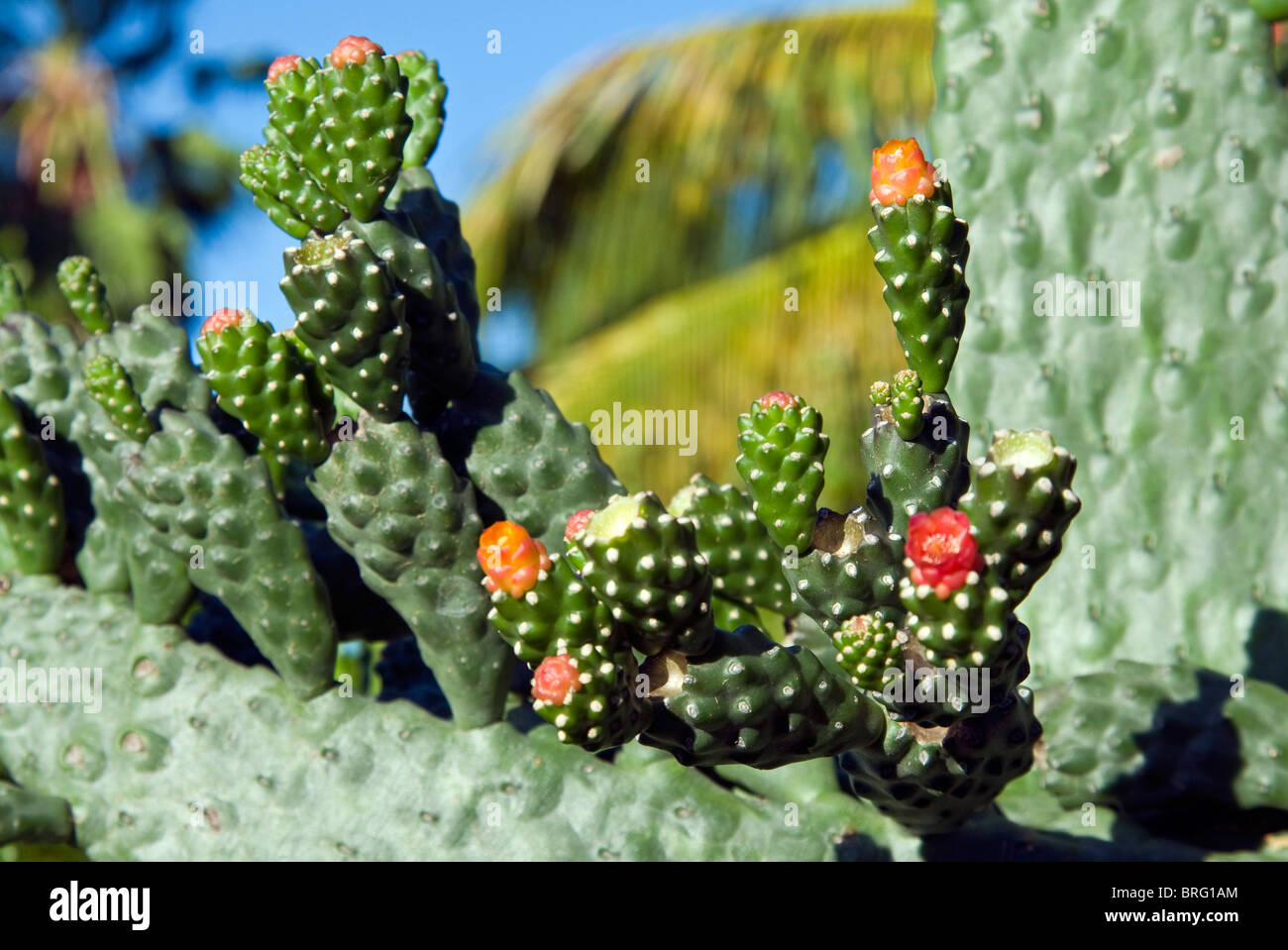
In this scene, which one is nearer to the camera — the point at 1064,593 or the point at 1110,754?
the point at 1110,754

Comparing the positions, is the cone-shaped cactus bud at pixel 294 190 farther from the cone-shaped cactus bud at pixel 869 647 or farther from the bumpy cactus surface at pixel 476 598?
the cone-shaped cactus bud at pixel 869 647

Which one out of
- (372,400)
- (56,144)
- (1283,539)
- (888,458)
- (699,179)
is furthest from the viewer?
(56,144)

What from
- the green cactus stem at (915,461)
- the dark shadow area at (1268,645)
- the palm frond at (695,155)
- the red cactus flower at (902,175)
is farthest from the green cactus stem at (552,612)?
the palm frond at (695,155)

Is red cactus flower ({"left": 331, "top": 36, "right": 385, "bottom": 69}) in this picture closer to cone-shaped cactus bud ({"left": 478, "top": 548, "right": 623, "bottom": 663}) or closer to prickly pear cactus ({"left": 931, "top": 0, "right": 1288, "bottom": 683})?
cone-shaped cactus bud ({"left": 478, "top": 548, "right": 623, "bottom": 663})

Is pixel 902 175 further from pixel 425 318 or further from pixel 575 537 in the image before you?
pixel 425 318

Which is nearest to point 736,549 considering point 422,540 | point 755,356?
point 422,540

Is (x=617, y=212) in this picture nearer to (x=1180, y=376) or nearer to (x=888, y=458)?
(x=1180, y=376)
